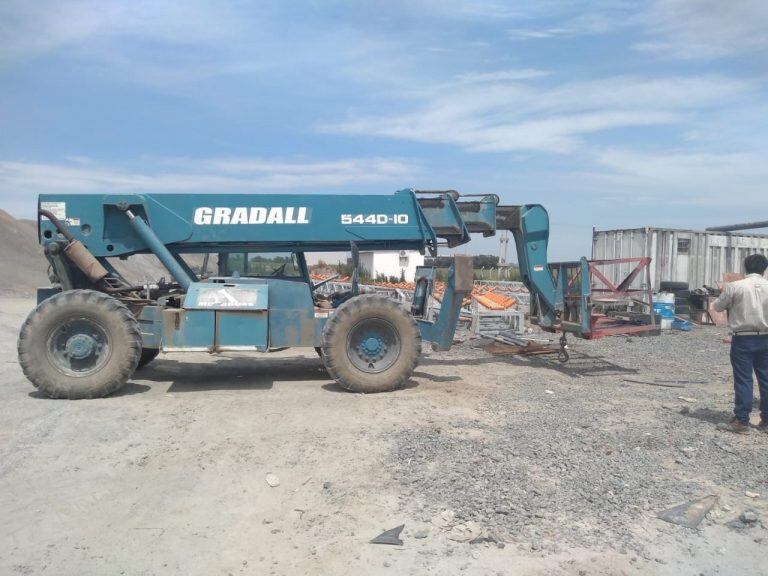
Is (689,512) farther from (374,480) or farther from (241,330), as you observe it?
(241,330)

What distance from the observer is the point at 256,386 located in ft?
29.2

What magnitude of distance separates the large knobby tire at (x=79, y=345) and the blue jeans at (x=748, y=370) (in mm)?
7039

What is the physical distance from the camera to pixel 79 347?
26.2ft

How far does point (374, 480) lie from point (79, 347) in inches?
188

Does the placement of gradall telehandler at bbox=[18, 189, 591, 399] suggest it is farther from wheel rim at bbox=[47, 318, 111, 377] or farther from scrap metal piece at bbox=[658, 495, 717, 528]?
scrap metal piece at bbox=[658, 495, 717, 528]

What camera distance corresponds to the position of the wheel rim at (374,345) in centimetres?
851

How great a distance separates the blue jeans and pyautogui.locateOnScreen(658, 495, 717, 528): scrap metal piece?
2072mm

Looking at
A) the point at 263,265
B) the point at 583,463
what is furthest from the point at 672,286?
the point at 583,463

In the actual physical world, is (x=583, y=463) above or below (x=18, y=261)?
below

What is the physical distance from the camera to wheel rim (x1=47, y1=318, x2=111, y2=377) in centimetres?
798

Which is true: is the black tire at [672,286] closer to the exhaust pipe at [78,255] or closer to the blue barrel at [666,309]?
the blue barrel at [666,309]

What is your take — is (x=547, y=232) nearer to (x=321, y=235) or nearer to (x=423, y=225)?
(x=423, y=225)

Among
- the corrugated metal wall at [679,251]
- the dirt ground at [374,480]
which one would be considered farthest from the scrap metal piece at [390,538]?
the corrugated metal wall at [679,251]

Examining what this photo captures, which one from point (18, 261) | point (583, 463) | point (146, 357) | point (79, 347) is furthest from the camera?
point (18, 261)
